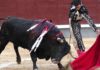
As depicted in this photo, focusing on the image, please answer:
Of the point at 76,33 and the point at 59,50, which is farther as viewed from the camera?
the point at 76,33

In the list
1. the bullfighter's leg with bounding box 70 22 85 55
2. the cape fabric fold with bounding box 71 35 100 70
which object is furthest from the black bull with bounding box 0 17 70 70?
the bullfighter's leg with bounding box 70 22 85 55

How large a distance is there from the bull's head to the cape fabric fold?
27cm

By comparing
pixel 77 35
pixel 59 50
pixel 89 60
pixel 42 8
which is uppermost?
pixel 59 50

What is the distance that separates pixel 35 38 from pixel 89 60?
90 cm

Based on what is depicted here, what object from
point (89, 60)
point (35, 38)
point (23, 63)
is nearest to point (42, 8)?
point (23, 63)

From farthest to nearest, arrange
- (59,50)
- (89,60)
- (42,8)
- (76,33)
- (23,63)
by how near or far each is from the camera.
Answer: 1. (42,8)
2. (23,63)
3. (76,33)
4. (89,60)
5. (59,50)

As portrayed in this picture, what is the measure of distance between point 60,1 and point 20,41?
583 cm

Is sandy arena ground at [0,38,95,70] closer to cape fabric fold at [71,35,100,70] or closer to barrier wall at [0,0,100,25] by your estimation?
cape fabric fold at [71,35,100,70]

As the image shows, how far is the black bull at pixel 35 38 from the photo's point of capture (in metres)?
7.91

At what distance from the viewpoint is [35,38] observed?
26.7ft

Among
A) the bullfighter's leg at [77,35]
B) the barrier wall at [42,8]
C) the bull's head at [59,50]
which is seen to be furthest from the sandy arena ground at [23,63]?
the barrier wall at [42,8]

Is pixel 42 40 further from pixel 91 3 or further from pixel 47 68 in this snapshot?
pixel 91 3

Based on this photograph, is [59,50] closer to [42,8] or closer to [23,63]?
[23,63]

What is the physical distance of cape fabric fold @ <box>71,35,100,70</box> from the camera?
26.3 feet
